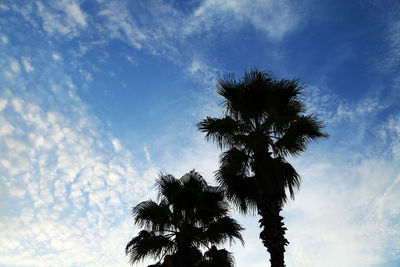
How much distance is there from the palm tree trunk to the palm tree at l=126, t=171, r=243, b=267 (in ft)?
9.80

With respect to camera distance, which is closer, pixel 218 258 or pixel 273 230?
pixel 273 230

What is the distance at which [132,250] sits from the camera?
11.1m

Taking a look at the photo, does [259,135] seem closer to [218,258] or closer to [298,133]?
[298,133]

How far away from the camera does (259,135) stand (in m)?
9.95

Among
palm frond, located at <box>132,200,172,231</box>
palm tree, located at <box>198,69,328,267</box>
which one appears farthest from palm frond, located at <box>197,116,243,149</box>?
palm frond, located at <box>132,200,172,231</box>

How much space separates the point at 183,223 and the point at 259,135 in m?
5.04

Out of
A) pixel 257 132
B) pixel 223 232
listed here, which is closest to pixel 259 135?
pixel 257 132

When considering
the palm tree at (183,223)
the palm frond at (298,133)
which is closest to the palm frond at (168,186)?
the palm tree at (183,223)

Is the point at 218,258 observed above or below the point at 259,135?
below

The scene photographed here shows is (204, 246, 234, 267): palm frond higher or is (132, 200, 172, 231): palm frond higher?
(132, 200, 172, 231): palm frond

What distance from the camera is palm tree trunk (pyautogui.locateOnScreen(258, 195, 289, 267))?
27.1 feet

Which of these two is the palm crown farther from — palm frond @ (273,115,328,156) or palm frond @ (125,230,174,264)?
palm frond @ (125,230,174,264)

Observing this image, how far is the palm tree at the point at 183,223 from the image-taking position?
11.1 meters

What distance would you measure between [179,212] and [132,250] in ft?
7.81
